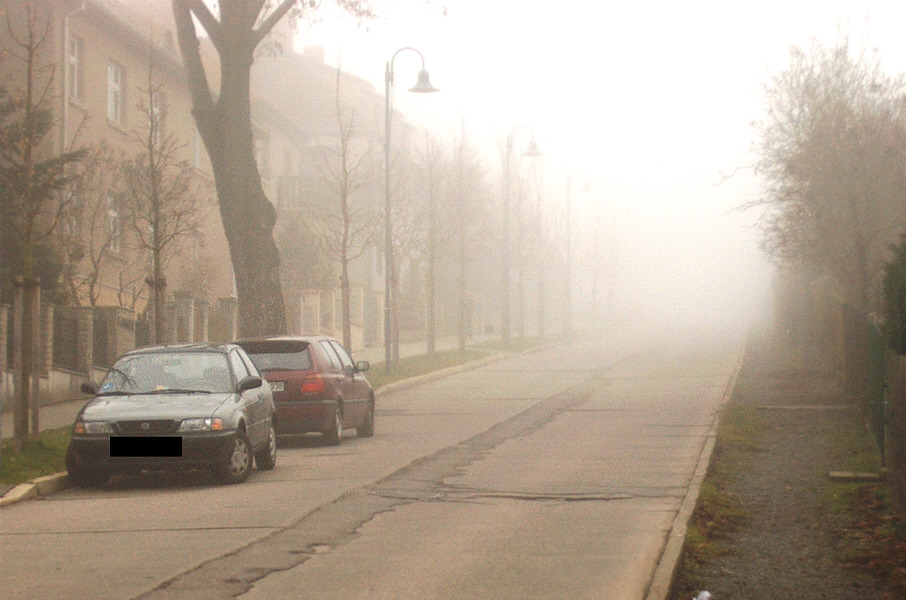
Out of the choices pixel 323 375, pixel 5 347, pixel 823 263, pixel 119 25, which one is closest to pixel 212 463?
pixel 323 375

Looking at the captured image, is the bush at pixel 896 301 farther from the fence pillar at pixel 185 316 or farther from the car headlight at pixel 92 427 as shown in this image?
the fence pillar at pixel 185 316

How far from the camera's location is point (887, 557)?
835cm

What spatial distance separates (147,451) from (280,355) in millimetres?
4640

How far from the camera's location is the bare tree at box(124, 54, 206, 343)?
18.5m

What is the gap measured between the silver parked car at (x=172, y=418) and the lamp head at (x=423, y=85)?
16.9 m

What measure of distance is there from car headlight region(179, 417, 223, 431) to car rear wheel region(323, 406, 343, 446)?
4.33 metres

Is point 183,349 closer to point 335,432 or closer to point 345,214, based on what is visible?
point 335,432

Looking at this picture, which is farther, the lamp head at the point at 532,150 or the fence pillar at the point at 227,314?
the lamp head at the point at 532,150

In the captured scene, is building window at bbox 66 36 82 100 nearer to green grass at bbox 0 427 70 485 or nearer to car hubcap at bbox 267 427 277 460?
green grass at bbox 0 427 70 485

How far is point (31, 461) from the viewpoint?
1296 centimetres

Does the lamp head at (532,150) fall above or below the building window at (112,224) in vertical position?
above

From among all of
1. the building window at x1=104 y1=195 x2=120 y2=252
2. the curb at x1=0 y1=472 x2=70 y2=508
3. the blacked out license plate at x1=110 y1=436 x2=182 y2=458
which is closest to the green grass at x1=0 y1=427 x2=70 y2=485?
the curb at x1=0 y1=472 x2=70 y2=508

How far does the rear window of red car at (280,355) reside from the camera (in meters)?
16.2

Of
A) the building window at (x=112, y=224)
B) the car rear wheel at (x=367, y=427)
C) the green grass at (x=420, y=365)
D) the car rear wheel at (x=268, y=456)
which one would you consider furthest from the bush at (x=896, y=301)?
the building window at (x=112, y=224)
